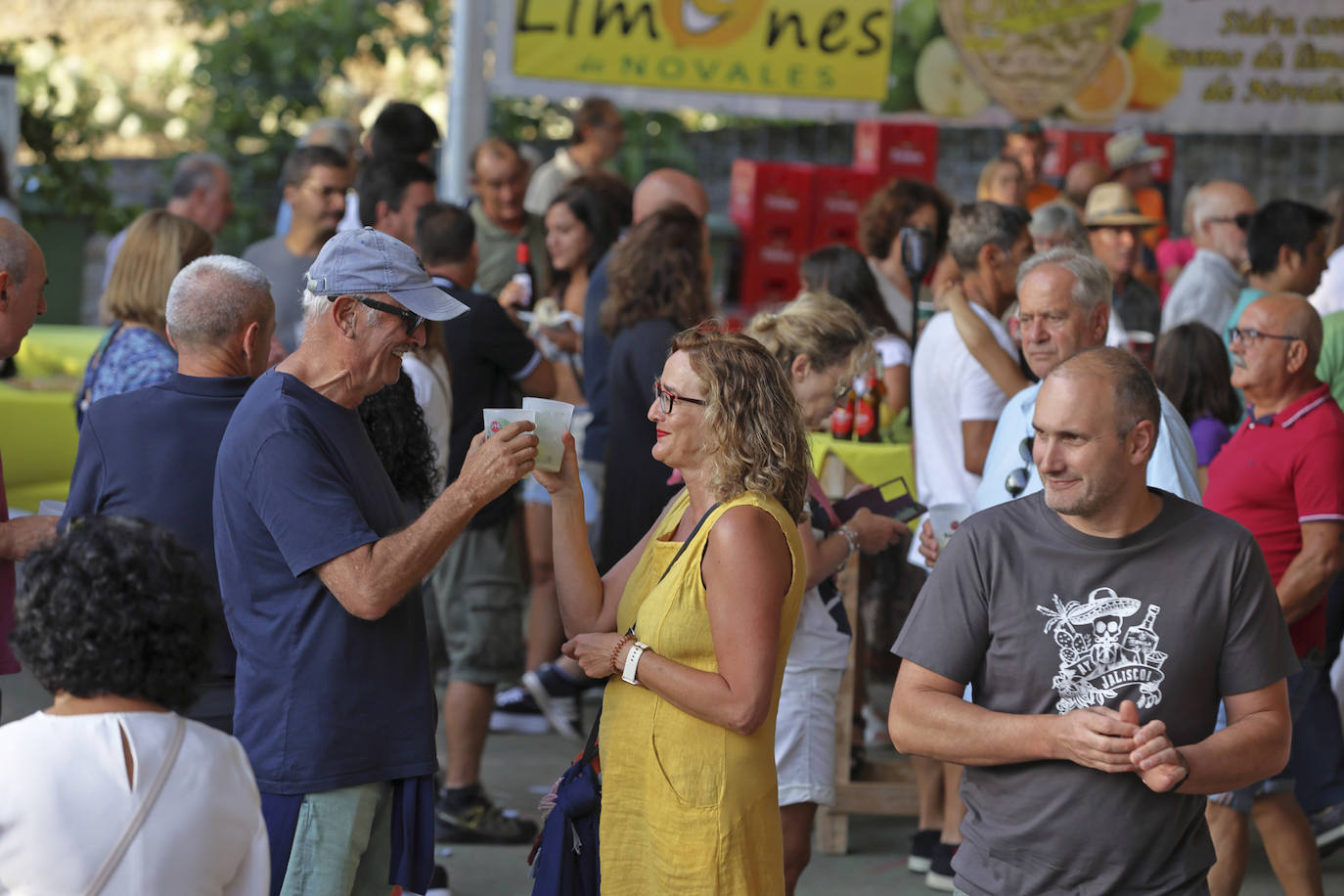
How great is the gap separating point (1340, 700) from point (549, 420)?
378 cm

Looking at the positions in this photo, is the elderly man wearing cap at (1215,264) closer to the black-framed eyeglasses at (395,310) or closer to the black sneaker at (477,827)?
the black sneaker at (477,827)

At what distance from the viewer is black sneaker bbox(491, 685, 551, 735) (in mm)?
6363

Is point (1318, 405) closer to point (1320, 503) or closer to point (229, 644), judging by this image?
point (1320, 503)

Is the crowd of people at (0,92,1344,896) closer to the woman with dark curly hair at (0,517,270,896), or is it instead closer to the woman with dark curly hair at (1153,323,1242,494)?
the woman with dark curly hair at (0,517,270,896)

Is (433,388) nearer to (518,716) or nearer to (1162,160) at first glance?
(518,716)

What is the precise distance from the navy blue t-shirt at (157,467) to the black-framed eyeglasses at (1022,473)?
190 centimetres

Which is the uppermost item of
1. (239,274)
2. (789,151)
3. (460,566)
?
(789,151)

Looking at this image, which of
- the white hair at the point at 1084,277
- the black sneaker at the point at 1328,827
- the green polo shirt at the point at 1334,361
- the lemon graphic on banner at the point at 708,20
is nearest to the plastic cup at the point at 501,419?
the white hair at the point at 1084,277

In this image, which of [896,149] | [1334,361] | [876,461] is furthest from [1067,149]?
[876,461]

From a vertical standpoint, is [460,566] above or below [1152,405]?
below

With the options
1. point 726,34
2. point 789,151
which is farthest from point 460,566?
point 789,151

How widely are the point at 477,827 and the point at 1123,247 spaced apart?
165 inches

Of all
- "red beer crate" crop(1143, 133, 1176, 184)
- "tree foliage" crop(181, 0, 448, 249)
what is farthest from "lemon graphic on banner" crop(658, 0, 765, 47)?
"tree foliage" crop(181, 0, 448, 249)

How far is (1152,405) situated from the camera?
267cm
